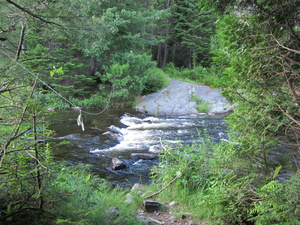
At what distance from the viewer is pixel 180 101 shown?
1691 centimetres

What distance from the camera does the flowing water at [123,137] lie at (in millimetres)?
6688

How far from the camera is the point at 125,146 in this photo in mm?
8719

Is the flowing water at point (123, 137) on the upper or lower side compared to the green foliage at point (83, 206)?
lower

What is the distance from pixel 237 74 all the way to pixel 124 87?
555 inches

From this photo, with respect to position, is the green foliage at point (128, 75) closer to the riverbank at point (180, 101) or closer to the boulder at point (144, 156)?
the riverbank at point (180, 101)

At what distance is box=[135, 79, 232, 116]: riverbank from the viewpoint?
15.7 meters

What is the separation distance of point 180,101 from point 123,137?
795cm

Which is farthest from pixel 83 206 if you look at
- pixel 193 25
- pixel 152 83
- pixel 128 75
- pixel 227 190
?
pixel 193 25

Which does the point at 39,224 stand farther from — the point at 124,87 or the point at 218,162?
the point at 124,87

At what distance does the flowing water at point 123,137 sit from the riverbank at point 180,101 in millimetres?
1173

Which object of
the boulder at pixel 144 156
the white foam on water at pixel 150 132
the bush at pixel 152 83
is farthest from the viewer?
the bush at pixel 152 83

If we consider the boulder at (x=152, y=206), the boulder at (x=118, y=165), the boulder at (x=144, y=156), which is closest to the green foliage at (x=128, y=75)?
the boulder at (x=144, y=156)

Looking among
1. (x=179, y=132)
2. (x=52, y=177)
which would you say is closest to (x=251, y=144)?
(x=52, y=177)

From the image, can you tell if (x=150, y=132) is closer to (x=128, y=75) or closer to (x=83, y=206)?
(x=128, y=75)
